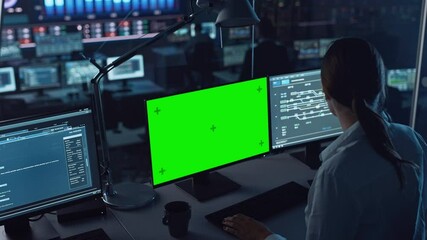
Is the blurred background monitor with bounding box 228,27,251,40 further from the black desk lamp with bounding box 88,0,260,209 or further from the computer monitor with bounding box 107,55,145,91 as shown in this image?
the black desk lamp with bounding box 88,0,260,209

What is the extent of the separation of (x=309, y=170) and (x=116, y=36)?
2.72 m

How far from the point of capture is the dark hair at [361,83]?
135cm

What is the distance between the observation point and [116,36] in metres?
4.54

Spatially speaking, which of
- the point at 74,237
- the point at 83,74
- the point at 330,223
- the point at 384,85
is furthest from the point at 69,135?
the point at 83,74

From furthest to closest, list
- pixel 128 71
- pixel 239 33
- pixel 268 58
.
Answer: pixel 239 33, pixel 128 71, pixel 268 58

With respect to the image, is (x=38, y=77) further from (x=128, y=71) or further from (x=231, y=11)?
(x=231, y=11)

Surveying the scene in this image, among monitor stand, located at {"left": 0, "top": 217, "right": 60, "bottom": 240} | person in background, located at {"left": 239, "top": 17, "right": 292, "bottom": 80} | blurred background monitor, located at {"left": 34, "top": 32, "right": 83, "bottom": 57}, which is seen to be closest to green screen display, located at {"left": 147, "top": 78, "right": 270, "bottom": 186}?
monitor stand, located at {"left": 0, "top": 217, "right": 60, "bottom": 240}

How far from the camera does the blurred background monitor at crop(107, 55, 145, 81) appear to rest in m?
4.51

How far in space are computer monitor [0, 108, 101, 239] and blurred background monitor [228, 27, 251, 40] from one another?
10.3 feet

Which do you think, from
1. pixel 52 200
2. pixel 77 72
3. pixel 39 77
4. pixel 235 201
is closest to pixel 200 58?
pixel 77 72

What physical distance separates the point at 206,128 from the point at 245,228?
0.46 meters

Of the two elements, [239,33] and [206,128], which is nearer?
[206,128]

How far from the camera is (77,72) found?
14.5 ft

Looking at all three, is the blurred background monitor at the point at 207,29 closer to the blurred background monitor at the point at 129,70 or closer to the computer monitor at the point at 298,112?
the blurred background monitor at the point at 129,70
